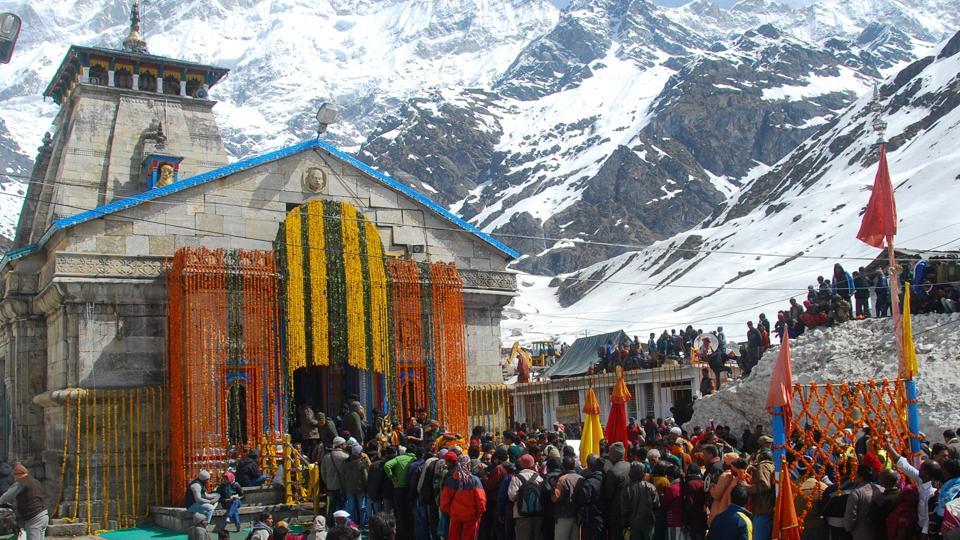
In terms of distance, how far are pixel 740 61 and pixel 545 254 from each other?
7194 cm

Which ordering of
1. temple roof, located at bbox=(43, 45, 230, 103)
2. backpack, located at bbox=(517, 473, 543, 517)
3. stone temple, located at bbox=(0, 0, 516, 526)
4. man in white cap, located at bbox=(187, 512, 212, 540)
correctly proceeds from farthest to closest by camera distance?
temple roof, located at bbox=(43, 45, 230, 103) → stone temple, located at bbox=(0, 0, 516, 526) → man in white cap, located at bbox=(187, 512, 212, 540) → backpack, located at bbox=(517, 473, 543, 517)

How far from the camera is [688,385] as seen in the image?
2717cm

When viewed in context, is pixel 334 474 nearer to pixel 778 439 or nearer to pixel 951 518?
pixel 778 439

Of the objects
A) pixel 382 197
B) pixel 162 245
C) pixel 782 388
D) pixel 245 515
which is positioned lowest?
pixel 245 515

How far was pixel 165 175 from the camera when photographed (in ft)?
79.3

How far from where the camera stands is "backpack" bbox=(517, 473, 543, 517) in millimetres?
11703

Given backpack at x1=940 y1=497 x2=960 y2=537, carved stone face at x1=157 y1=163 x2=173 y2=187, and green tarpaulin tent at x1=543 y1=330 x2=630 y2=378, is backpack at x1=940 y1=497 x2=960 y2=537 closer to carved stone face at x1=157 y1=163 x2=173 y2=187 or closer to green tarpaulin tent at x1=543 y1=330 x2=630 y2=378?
carved stone face at x1=157 y1=163 x2=173 y2=187

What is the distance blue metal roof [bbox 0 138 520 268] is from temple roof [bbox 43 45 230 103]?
265 inches

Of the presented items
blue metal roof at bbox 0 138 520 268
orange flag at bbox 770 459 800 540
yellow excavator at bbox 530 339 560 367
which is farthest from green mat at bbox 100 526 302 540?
yellow excavator at bbox 530 339 560 367

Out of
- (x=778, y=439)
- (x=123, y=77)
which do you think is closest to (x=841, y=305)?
(x=778, y=439)

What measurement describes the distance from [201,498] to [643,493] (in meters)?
7.87

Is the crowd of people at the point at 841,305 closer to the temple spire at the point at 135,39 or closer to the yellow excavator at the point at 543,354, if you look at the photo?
the temple spire at the point at 135,39

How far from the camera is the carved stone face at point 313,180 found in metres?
20.4

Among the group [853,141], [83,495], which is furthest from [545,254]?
[83,495]
